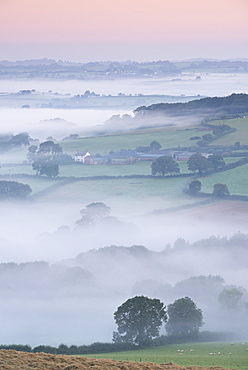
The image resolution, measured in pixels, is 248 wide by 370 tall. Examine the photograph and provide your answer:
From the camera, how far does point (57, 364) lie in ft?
46.5

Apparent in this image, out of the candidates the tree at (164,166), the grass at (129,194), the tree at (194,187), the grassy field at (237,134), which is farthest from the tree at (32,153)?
the tree at (194,187)

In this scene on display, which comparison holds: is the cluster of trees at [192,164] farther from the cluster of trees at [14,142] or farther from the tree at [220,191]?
the cluster of trees at [14,142]

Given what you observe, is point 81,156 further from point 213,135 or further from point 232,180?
point 232,180

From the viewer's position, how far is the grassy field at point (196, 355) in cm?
1812

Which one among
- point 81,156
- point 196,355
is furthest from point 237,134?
point 196,355

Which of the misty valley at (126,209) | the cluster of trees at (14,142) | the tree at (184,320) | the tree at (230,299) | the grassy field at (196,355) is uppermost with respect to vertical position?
the cluster of trees at (14,142)

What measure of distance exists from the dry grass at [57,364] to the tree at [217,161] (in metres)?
42.8

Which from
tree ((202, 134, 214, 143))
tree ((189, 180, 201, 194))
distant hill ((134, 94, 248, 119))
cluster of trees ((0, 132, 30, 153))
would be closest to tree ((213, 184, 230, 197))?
tree ((189, 180, 201, 194))

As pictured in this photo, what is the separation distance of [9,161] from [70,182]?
16619 mm

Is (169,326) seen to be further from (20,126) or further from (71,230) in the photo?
(20,126)

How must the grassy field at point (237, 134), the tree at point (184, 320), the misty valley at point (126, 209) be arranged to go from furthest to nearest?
the grassy field at point (237, 134) < the misty valley at point (126, 209) < the tree at point (184, 320)

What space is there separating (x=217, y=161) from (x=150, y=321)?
35209 millimetres

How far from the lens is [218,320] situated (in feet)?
88.2

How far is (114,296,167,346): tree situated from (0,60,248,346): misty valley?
4.57 feet
